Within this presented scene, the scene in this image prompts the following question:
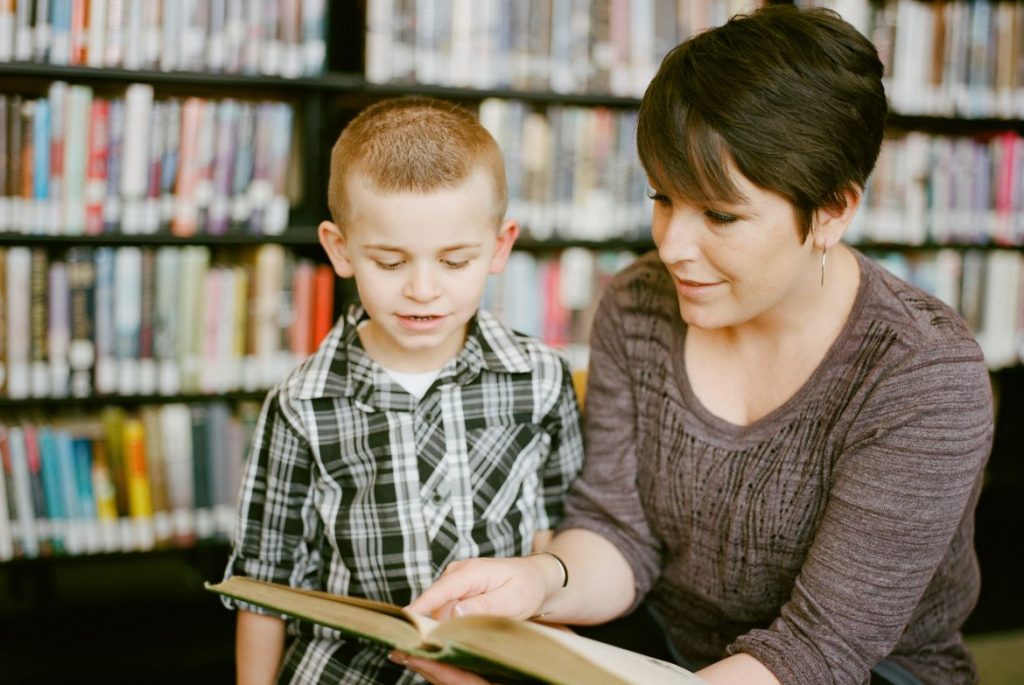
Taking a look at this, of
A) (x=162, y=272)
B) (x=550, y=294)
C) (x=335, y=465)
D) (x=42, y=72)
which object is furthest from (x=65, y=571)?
(x=335, y=465)

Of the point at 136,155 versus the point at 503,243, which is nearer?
the point at 503,243

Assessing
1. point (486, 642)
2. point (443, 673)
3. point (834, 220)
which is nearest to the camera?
point (486, 642)

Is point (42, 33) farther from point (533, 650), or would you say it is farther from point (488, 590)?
point (533, 650)

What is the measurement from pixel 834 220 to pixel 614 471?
42 cm

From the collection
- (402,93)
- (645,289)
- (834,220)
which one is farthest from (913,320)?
(402,93)

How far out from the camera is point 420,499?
113cm

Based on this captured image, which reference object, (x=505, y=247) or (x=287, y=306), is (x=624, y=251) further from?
(x=505, y=247)

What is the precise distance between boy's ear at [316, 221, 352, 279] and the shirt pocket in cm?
25

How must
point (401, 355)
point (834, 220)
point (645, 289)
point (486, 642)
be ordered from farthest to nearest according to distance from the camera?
point (645, 289), point (401, 355), point (834, 220), point (486, 642)

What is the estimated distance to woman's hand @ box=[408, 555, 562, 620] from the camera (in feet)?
3.07

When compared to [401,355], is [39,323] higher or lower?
lower

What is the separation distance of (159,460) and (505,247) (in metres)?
1.26

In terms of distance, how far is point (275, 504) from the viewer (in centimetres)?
113

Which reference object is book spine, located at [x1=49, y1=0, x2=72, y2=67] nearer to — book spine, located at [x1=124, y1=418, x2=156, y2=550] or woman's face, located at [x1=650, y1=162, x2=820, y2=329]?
book spine, located at [x1=124, y1=418, x2=156, y2=550]
